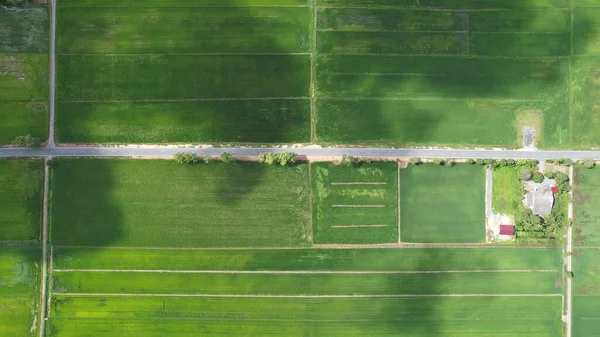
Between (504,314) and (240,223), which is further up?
(240,223)

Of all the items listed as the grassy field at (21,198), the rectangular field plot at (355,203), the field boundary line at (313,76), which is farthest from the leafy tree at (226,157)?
the grassy field at (21,198)

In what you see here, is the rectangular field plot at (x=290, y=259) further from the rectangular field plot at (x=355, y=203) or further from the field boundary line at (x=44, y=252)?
the rectangular field plot at (x=355, y=203)

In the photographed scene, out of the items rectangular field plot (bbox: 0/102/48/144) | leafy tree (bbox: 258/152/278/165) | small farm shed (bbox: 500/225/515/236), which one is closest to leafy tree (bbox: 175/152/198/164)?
Answer: leafy tree (bbox: 258/152/278/165)

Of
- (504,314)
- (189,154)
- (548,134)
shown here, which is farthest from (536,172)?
(189,154)

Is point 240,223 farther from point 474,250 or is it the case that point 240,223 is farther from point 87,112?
point 474,250

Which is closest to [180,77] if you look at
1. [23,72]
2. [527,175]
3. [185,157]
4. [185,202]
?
[185,157]

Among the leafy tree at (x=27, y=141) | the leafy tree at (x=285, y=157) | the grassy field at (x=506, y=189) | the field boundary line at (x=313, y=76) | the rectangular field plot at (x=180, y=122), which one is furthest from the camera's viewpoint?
the grassy field at (x=506, y=189)
